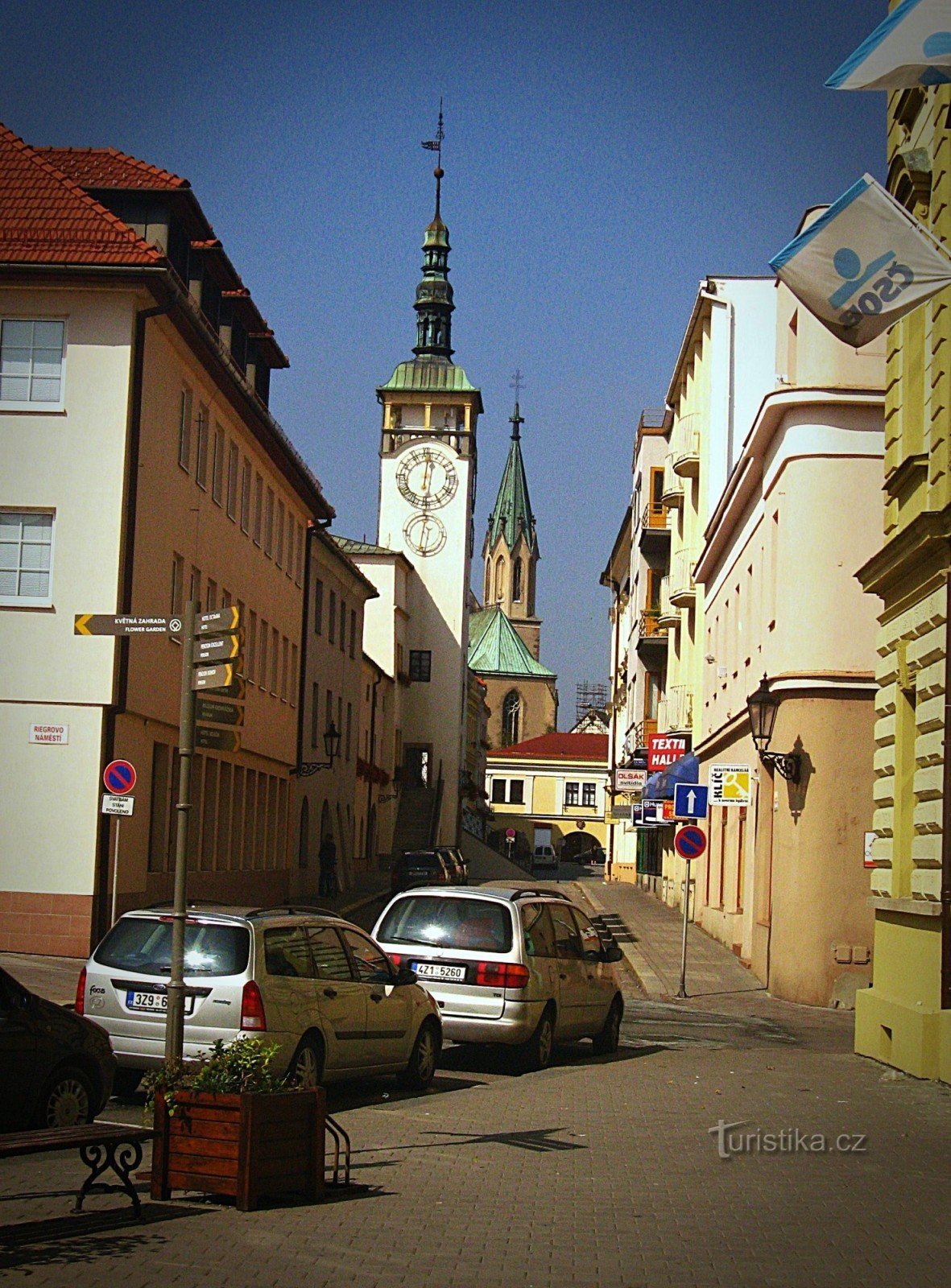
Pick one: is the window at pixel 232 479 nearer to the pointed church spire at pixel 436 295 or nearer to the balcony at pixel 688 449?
the balcony at pixel 688 449

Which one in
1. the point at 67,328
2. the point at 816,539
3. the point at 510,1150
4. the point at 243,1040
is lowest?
the point at 510,1150

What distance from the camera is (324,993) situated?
13.4 meters

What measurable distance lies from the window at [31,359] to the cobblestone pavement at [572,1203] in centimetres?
1557

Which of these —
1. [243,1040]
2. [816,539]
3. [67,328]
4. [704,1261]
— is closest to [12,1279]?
[243,1040]

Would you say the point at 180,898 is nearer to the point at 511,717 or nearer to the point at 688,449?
the point at 688,449

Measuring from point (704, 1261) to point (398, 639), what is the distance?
76256 millimetres

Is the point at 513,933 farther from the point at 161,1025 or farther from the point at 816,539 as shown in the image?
the point at 816,539

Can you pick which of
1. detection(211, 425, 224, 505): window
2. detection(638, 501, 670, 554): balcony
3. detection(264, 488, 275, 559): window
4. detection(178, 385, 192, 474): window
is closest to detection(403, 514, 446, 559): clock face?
detection(638, 501, 670, 554): balcony

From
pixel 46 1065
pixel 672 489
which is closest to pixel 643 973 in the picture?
pixel 46 1065

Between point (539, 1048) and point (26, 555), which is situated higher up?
point (26, 555)

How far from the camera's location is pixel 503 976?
16531 millimetres

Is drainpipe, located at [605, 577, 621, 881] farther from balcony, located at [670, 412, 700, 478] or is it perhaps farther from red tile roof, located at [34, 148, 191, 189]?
red tile roof, located at [34, 148, 191, 189]

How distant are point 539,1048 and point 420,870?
33.4 m

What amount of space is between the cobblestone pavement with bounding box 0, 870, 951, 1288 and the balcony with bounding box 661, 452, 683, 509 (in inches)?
1426
